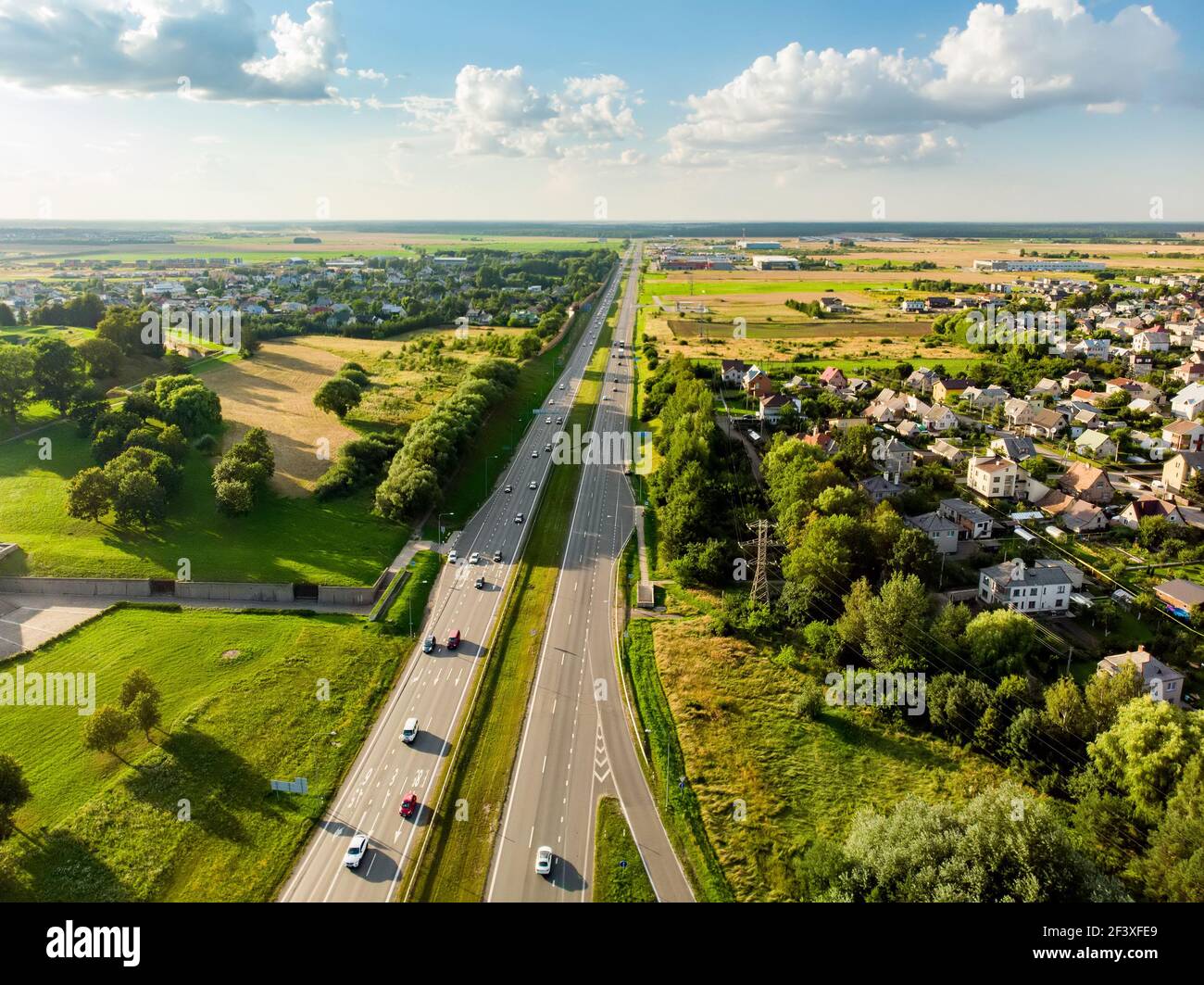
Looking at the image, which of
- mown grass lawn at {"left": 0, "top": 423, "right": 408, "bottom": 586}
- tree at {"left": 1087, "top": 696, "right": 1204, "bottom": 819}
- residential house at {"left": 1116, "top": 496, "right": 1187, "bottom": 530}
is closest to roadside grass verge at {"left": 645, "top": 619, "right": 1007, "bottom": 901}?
tree at {"left": 1087, "top": 696, "right": 1204, "bottom": 819}

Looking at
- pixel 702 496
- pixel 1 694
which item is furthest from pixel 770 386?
pixel 1 694

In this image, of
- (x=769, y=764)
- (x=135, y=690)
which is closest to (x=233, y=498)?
(x=135, y=690)

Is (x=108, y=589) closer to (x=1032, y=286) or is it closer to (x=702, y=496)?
(x=702, y=496)

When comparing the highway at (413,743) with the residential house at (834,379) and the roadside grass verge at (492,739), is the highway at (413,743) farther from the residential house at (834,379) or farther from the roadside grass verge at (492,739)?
the residential house at (834,379)

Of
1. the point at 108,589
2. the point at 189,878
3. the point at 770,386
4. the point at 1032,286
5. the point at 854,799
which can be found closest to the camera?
the point at 189,878

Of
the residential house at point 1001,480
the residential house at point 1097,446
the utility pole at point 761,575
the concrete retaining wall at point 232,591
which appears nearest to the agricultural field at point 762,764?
the utility pole at point 761,575

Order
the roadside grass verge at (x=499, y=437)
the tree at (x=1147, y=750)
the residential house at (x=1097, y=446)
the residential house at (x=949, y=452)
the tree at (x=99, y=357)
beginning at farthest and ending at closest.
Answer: the tree at (x=99, y=357), the residential house at (x=1097, y=446), the residential house at (x=949, y=452), the roadside grass verge at (x=499, y=437), the tree at (x=1147, y=750)

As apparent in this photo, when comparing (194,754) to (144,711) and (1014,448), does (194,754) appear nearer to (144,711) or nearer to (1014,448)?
(144,711)
